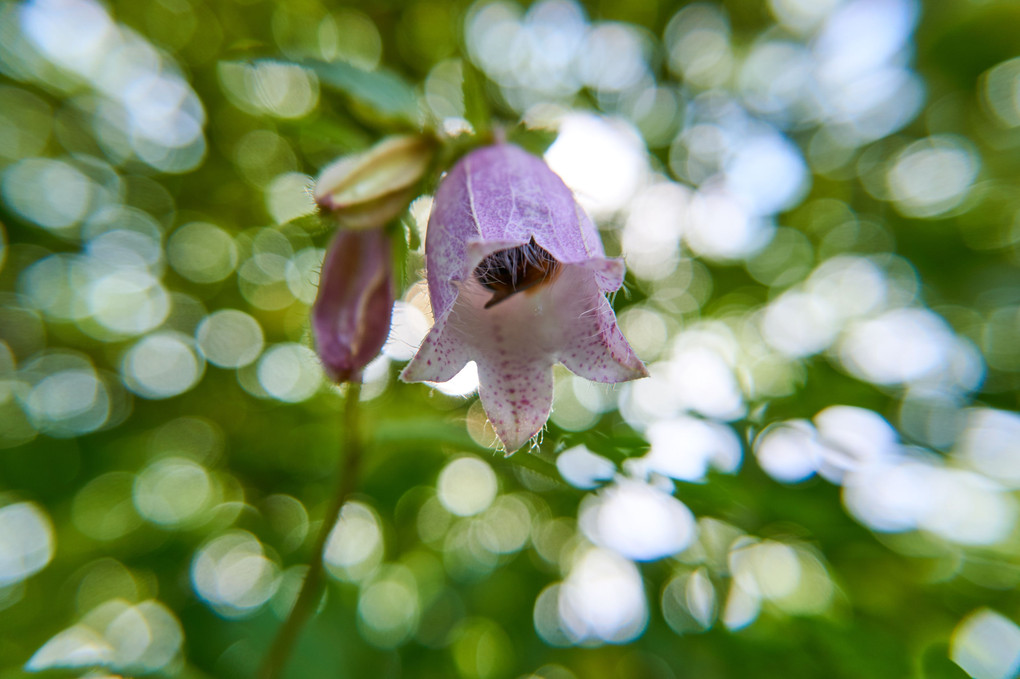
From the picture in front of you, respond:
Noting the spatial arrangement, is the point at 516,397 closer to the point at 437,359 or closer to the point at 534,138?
the point at 437,359

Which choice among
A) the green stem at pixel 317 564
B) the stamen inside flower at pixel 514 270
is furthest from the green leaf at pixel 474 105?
the green stem at pixel 317 564

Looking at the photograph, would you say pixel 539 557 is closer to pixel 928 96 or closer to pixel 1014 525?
pixel 1014 525

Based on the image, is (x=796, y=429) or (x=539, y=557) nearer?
(x=796, y=429)

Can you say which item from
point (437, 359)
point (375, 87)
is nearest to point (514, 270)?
point (437, 359)

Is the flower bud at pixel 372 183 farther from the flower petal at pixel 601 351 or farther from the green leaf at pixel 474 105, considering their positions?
the flower petal at pixel 601 351

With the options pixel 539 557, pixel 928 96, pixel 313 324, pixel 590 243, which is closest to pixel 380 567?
pixel 539 557

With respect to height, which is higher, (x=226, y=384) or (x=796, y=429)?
(x=796, y=429)

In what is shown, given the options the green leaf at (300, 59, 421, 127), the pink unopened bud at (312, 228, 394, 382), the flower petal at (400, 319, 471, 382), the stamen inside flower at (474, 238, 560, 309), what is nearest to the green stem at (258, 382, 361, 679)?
the pink unopened bud at (312, 228, 394, 382)
